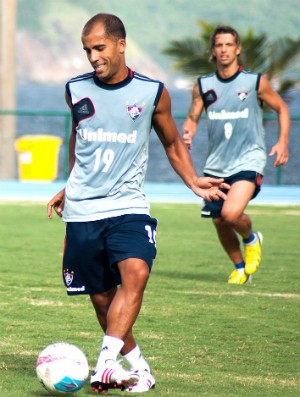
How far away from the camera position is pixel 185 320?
9.34m

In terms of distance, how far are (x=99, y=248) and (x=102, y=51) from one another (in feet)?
3.56

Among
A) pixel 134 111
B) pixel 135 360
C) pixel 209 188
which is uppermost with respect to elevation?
pixel 134 111

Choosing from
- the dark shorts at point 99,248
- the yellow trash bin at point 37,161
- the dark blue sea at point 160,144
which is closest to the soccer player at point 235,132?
the dark shorts at point 99,248

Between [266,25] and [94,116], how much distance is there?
148975 millimetres

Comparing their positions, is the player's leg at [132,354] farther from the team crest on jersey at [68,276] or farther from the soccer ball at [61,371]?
the soccer ball at [61,371]

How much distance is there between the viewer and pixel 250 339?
858 cm

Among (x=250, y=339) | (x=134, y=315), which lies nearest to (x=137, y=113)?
(x=134, y=315)

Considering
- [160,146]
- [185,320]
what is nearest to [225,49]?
[185,320]

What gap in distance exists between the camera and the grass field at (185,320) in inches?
278

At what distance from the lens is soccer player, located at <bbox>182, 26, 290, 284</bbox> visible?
11.5 meters

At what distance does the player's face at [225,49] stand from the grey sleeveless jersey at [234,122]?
23cm

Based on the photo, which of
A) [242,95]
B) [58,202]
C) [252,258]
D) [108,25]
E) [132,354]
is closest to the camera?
[108,25]

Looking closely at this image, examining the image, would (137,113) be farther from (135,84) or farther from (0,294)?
(0,294)

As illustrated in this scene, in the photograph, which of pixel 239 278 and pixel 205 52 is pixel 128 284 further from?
pixel 205 52
